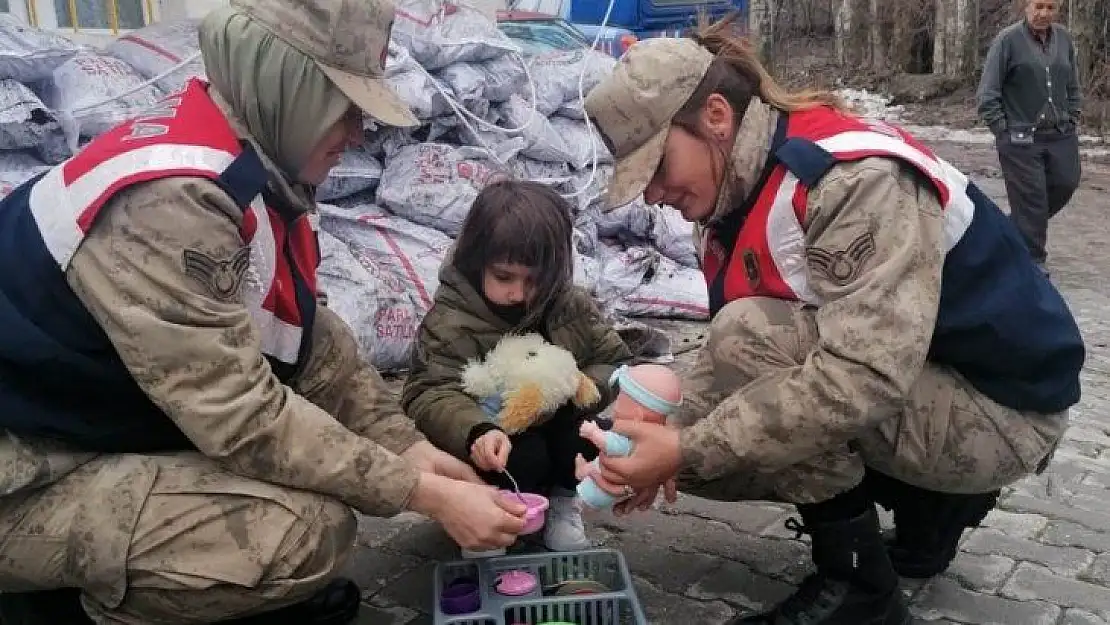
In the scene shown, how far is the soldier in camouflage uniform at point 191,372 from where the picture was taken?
74.2 inches

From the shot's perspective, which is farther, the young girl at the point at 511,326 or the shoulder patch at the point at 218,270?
the young girl at the point at 511,326

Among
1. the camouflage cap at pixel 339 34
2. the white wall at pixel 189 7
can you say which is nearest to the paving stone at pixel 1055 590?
the camouflage cap at pixel 339 34

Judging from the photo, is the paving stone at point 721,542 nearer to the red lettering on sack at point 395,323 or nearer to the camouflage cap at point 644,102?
the camouflage cap at point 644,102

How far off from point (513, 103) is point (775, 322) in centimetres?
385

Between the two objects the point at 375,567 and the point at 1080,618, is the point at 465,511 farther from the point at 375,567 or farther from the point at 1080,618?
the point at 1080,618

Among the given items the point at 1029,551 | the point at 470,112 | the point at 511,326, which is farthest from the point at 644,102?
the point at 470,112

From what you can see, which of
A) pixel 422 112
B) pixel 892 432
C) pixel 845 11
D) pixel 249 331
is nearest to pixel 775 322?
pixel 892 432

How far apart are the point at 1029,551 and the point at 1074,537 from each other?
0.19 metres

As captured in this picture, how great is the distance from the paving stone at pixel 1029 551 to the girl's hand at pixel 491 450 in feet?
4.19

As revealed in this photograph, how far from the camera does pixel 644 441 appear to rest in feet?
6.93

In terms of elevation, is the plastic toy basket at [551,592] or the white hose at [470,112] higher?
the white hose at [470,112]

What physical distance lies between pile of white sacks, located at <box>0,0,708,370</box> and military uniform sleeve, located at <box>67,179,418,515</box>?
230cm

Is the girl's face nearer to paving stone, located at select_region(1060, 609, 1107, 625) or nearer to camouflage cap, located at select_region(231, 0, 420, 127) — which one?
camouflage cap, located at select_region(231, 0, 420, 127)

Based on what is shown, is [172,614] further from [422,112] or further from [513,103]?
[513,103]
